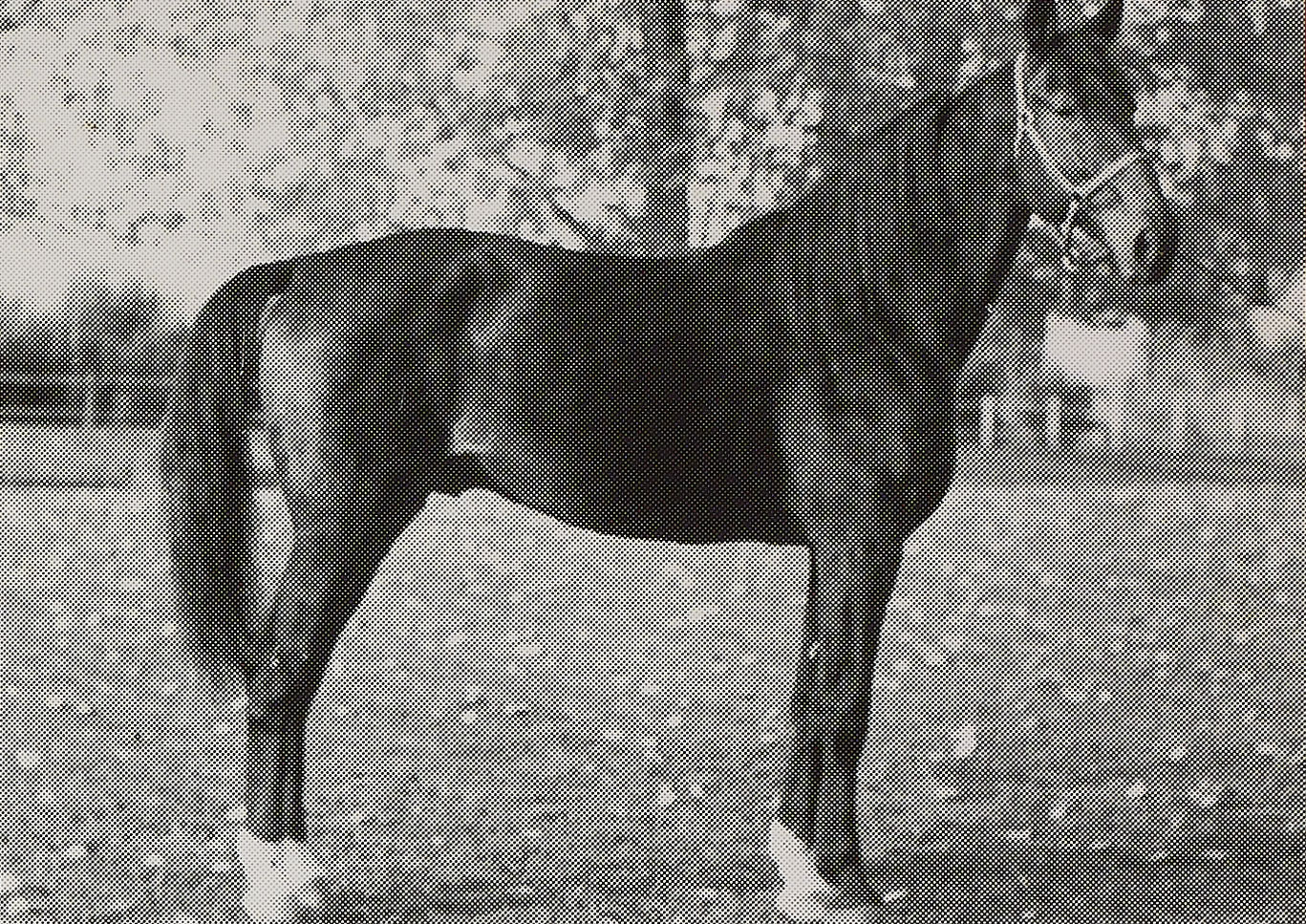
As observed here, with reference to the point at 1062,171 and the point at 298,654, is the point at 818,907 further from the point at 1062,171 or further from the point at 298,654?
the point at 1062,171

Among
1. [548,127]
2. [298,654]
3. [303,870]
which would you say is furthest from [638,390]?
[303,870]

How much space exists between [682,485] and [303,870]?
40 centimetres

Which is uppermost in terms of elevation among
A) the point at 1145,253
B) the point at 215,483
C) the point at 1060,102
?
the point at 1060,102

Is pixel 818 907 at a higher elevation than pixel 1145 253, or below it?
below

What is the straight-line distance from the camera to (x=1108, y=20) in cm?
80

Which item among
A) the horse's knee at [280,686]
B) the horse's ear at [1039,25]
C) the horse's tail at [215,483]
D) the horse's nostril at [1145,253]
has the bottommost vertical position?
the horse's knee at [280,686]

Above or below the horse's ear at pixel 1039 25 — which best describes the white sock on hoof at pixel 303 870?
below

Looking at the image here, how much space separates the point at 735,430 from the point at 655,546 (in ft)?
0.34

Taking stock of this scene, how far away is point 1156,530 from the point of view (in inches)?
30.4

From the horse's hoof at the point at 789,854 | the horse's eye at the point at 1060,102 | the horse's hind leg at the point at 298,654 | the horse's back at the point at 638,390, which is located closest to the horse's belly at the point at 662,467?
the horse's back at the point at 638,390

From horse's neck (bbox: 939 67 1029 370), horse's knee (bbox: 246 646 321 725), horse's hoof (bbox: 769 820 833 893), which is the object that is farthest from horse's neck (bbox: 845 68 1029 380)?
horse's knee (bbox: 246 646 321 725)

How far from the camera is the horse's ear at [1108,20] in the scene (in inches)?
31.4

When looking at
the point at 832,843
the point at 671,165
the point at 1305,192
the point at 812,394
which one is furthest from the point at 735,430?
the point at 1305,192

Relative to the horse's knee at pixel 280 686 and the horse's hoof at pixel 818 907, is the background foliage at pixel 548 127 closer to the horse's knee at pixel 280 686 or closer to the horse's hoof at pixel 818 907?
the horse's knee at pixel 280 686
